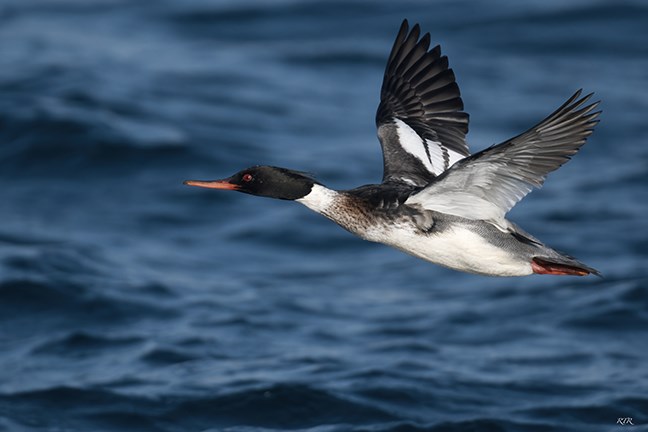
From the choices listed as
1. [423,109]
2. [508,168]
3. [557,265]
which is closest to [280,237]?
[423,109]

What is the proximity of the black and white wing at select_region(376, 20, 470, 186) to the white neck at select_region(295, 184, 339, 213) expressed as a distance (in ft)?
3.33

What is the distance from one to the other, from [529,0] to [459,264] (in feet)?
42.8

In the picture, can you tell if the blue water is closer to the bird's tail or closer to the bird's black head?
the bird's tail

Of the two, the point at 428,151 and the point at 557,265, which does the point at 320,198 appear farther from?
the point at 557,265

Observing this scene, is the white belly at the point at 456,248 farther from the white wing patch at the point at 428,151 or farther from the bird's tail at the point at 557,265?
the white wing patch at the point at 428,151

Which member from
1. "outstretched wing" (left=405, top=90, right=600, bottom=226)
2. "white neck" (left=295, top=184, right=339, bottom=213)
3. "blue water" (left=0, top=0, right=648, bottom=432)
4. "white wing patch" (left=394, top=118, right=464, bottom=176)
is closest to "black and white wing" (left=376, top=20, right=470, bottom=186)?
"white wing patch" (left=394, top=118, right=464, bottom=176)

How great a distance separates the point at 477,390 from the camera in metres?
10.4

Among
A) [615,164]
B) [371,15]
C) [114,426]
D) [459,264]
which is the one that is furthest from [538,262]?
[371,15]

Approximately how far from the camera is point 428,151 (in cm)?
862

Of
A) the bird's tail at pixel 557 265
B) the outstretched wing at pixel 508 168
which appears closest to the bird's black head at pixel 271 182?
the outstretched wing at pixel 508 168

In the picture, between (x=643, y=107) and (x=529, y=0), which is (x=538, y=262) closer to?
(x=643, y=107)

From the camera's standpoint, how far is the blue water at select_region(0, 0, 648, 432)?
33.7ft

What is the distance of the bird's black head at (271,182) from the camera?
7688mm

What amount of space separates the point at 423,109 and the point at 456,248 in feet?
5.93
